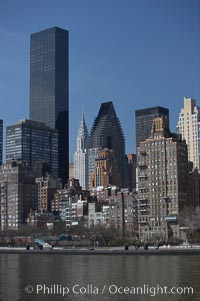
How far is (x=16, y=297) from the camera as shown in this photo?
1527 inches

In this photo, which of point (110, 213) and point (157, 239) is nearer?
point (157, 239)

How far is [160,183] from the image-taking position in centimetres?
13900

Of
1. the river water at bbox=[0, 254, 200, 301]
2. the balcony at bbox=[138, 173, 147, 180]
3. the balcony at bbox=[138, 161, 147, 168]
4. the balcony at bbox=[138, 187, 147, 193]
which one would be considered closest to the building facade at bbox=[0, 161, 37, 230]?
the balcony at bbox=[138, 187, 147, 193]

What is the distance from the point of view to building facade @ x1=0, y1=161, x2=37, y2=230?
181 metres

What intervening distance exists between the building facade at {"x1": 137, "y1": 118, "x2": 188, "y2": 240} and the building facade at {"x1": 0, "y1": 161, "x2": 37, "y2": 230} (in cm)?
4867

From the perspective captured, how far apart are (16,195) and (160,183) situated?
58354 mm

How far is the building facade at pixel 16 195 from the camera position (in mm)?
181125

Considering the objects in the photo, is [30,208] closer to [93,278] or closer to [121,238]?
[121,238]

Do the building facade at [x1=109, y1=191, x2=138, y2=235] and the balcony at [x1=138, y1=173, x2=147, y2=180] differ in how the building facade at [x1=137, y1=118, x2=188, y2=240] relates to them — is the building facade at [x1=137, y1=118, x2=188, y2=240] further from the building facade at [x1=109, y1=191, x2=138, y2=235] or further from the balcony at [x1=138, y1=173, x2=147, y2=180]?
the building facade at [x1=109, y1=191, x2=138, y2=235]

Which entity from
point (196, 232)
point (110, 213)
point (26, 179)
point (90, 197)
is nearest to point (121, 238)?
point (196, 232)

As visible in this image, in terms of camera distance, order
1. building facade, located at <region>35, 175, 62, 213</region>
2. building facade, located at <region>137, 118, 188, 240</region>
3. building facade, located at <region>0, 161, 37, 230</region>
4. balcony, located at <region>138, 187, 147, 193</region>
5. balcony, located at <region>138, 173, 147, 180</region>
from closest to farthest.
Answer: building facade, located at <region>137, 118, 188, 240</region>
balcony, located at <region>138, 173, 147, 180</region>
balcony, located at <region>138, 187, 147, 193</region>
building facade, located at <region>0, 161, 37, 230</region>
building facade, located at <region>35, 175, 62, 213</region>

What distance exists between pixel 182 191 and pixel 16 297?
10258 centimetres

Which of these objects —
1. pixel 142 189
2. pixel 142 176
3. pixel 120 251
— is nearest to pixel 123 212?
pixel 142 189

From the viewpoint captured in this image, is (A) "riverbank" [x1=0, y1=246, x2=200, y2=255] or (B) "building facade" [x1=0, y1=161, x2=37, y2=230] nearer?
(A) "riverbank" [x1=0, y1=246, x2=200, y2=255]
